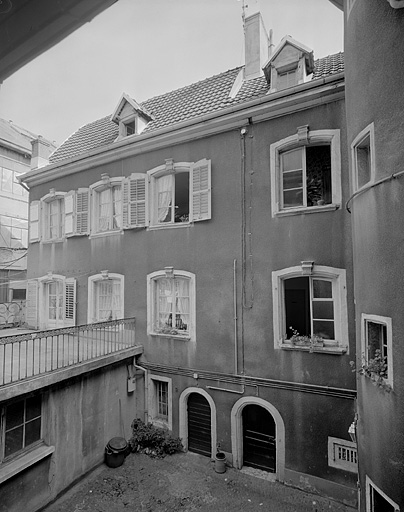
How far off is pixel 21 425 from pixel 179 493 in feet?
13.7

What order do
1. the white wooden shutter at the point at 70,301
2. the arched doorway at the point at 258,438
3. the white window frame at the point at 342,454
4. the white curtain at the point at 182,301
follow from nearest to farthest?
1. the white window frame at the point at 342,454
2. the arched doorway at the point at 258,438
3. the white curtain at the point at 182,301
4. the white wooden shutter at the point at 70,301

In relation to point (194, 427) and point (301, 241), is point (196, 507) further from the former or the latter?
point (301, 241)

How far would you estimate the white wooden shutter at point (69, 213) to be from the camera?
12.8 meters

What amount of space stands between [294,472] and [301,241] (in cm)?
595

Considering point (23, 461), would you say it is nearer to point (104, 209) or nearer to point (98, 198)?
point (104, 209)

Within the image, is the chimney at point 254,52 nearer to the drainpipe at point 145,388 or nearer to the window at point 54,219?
the window at point 54,219

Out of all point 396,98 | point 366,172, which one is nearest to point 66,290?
point 366,172

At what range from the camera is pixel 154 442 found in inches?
396

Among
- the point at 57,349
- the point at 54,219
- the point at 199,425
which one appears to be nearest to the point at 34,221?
the point at 54,219

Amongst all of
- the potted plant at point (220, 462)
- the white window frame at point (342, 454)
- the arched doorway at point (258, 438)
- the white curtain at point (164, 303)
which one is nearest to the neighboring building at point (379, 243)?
the white window frame at point (342, 454)

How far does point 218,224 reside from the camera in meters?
9.91

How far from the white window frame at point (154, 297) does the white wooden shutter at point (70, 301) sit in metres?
3.55

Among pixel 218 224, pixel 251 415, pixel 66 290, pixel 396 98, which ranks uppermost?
pixel 396 98

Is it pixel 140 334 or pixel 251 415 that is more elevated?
pixel 140 334
